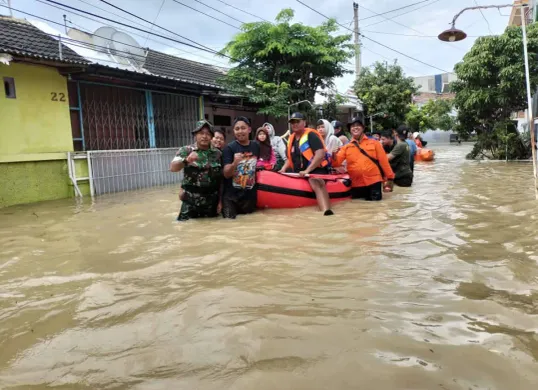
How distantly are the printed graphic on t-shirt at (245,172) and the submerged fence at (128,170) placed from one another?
503 centimetres

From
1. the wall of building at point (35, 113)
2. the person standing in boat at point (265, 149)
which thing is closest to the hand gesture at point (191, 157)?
the person standing in boat at point (265, 149)

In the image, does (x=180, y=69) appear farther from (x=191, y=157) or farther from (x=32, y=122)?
(x=191, y=157)

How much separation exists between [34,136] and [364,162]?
252 inches

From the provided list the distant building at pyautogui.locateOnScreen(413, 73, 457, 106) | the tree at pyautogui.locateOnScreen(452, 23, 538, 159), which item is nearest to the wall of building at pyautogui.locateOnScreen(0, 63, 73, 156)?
the tree at pyautogui.locateOnScreen(452, 23, 538, 159)

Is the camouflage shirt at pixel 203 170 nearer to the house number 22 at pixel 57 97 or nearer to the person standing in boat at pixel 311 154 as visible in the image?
the person standing in boat at pixel 311 154

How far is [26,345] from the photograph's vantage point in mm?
2145

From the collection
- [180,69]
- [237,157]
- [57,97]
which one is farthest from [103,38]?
[237,157]

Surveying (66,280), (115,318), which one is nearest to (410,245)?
(115,318)

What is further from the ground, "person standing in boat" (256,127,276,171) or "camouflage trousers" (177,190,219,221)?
"person standing in boat" (256,127,276,171)

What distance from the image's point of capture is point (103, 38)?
33.3 ft

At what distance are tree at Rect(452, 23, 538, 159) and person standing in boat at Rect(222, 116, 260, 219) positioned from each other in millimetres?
12540

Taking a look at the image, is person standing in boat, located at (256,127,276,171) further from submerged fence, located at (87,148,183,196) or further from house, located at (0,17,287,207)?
submerged fence, located at (87,148,183,196)

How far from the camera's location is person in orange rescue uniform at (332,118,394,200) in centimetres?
640

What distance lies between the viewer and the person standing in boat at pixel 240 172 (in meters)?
5.09
